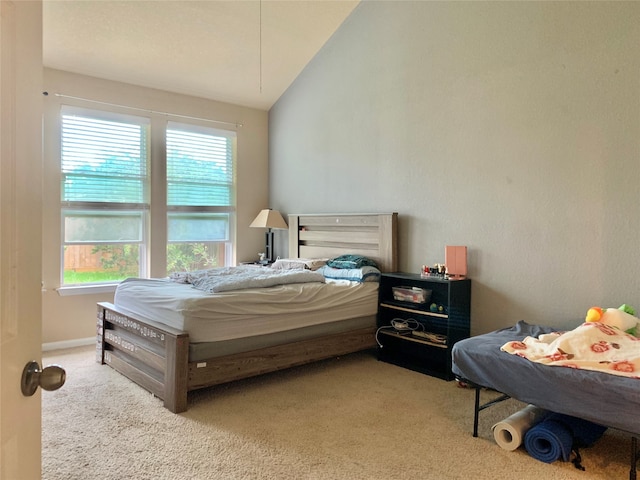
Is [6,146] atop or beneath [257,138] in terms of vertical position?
beneath

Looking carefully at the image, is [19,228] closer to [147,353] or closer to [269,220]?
[147,353]

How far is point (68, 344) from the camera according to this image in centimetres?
438

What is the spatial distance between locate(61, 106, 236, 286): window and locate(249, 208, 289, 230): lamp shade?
39 centimetres

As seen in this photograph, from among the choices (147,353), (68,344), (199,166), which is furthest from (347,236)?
(68,344)

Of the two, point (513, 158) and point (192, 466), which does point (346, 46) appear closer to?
point (513, 158)

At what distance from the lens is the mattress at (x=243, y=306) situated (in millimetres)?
2904

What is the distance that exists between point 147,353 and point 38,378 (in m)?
2.45

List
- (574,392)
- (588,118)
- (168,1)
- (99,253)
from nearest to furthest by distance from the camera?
(574,392) → (588,118) → (168,1) → (99,253)

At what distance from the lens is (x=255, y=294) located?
318 cm

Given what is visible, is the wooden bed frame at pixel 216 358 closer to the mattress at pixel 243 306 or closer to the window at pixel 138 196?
the mattress at pixel 243 306

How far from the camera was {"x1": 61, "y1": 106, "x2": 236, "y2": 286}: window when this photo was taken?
4.45 m

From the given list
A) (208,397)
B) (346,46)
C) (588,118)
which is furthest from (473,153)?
(208,397)

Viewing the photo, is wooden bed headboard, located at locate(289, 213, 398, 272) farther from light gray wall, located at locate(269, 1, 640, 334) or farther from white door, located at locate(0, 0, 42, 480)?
white door, located at locate(0, 0, 42, 480)

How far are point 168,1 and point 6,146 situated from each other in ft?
12.5
